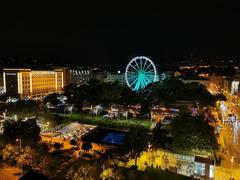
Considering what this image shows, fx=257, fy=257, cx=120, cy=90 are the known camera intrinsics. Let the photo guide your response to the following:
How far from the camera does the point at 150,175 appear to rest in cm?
1180

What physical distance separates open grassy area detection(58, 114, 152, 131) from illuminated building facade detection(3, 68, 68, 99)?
59.6ft

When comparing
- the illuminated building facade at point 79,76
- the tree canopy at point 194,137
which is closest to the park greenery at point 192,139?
the tree canopy at point 194,137

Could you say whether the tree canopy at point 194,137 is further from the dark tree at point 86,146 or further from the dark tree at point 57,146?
the dark tree at point 57,146

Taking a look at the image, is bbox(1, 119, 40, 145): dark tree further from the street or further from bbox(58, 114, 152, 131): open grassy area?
the street

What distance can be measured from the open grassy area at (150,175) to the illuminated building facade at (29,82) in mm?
30315

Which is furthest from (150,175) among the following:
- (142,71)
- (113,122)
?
(142,71)

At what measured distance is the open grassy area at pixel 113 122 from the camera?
20.4m

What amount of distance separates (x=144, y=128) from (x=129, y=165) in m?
6.96

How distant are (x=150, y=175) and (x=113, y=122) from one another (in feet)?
33.2

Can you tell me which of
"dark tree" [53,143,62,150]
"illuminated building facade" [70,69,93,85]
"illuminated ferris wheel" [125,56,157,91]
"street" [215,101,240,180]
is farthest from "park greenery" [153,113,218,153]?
"illuminated building facade" [70,69,93,85]

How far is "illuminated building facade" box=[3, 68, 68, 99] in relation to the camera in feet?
127

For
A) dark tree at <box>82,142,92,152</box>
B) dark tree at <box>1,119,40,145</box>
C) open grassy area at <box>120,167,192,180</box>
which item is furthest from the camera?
dark tree at <box>82,142,92,152</box>

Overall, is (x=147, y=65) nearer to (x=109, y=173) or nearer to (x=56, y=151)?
(x=56, y=151)

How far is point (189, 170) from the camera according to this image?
12.8 meters
